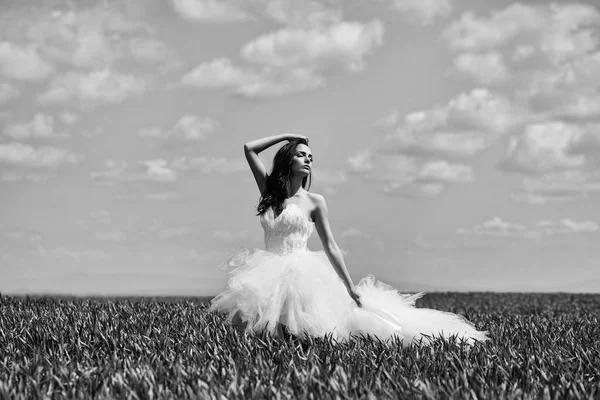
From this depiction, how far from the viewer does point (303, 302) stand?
24.0 feet

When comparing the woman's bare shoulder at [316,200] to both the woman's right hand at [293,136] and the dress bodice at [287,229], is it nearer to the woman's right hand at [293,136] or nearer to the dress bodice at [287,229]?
the dress bodice at [287,229]

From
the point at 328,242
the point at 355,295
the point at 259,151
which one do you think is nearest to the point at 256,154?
the point at 259,151

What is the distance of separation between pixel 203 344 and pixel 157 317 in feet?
11.0

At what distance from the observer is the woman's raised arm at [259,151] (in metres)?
7.57

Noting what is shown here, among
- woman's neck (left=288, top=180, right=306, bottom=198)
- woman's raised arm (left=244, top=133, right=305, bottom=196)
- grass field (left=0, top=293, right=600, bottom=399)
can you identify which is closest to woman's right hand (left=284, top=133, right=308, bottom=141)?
woman's raised arm (left=244, top=133, right=305, bottom=196)

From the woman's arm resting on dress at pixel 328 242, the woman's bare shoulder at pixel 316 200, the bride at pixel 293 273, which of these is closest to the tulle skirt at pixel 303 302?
the bride at pixel 293 273

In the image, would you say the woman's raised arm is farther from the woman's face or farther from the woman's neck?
the woman's neck

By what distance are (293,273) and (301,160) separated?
4.18 ft

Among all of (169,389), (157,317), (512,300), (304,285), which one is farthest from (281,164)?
(512,300)

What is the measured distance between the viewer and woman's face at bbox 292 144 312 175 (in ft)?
24.2

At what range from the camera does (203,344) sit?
8.02 m

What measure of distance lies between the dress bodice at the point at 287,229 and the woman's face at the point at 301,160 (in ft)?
1.32

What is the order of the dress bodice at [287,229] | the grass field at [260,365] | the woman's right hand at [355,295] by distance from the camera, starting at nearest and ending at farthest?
the grass field at [260,365]
the dress bodice at [287,229]
the woman's right hand at [355,295]

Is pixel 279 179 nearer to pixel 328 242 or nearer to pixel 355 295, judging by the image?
pixel 328 242
